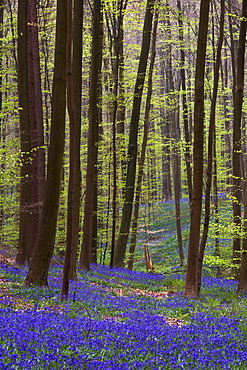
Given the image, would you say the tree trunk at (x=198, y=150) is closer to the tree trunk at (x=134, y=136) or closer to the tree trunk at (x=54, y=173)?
the tree trunk at (x=54, y=173)

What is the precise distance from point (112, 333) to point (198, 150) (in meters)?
6.84

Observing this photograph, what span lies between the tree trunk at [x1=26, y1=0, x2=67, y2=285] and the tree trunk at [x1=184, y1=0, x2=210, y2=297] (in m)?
3.97

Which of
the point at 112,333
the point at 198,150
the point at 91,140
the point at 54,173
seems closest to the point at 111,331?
the point at 112,333

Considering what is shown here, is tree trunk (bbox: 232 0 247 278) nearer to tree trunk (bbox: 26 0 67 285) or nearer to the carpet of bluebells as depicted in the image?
the carpet of bluebells

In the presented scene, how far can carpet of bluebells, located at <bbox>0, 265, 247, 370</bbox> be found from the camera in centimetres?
487

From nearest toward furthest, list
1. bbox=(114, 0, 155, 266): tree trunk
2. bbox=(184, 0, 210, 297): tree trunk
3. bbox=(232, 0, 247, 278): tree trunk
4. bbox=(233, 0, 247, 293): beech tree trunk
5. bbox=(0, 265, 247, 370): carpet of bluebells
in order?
bbox=(0, 265, 247, 370): carpet of bluebells → bbox=(184, 0, 210, 297): tree trunk → bbox=(233, 0, 247, 293): beech tree trunk → bbox=(232, 0, 247, 278): tree trunk → bbox=(114, 0, 155, 266): tree trunk

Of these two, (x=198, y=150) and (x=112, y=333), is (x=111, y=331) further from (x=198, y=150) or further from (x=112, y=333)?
(x=198, y=150)

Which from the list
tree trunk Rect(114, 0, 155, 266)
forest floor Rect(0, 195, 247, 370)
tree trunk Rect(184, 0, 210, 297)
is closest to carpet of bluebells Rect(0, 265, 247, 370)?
forest floor Rect(0, 195, 247, 370)

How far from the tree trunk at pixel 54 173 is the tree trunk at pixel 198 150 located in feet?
13.0

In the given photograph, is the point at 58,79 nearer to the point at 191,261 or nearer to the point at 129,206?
the point at 191,261

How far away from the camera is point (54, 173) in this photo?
402 inches

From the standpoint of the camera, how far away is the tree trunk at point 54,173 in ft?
33.2

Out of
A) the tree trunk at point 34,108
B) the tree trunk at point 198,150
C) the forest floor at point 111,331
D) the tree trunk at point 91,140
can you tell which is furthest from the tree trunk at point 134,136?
the forest floor at point 111,331

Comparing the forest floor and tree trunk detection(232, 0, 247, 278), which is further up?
tree trunk detection(232, 0, 247, 278)
